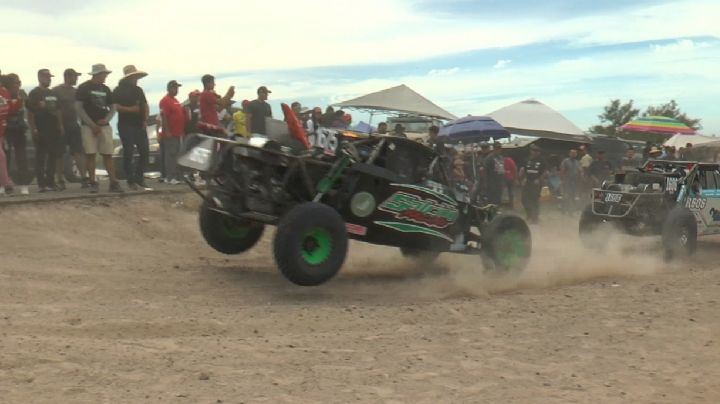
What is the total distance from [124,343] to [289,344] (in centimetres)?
121

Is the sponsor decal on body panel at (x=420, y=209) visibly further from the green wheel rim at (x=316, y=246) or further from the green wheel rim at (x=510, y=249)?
the green wheel rim at (x=316, y=246)

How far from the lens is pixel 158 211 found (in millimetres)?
11734

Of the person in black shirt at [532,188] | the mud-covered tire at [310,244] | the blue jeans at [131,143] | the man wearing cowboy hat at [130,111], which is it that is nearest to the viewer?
the mud-covered tire at [310,244]

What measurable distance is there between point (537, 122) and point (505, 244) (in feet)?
50.9

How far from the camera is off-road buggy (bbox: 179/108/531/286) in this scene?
7.76 metres

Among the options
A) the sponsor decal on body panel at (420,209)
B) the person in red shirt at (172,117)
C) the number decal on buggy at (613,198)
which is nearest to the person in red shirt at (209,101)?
the person in red shirt at (172,117)

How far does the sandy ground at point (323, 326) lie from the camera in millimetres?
4949

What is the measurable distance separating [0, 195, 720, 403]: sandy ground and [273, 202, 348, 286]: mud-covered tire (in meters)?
0.32

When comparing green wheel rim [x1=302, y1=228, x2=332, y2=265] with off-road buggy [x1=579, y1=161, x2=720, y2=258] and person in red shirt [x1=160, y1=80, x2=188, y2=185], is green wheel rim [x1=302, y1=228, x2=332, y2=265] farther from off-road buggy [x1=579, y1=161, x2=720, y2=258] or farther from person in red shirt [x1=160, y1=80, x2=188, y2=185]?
off-road buggy [x1=579, y1=161, x2=720, y2=258]

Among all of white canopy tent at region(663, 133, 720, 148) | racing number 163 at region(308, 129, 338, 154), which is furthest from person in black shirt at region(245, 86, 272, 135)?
white canopy tent at region(663, 133, 720, 148)

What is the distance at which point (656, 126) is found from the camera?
30.2 meters

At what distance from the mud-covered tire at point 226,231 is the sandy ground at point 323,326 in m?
0.33

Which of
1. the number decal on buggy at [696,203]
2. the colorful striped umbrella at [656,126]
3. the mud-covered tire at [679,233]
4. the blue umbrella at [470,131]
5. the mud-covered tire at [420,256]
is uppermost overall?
the colorful striped umbrella at [656,126]

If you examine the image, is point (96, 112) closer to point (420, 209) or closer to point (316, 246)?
point (316, 246)
